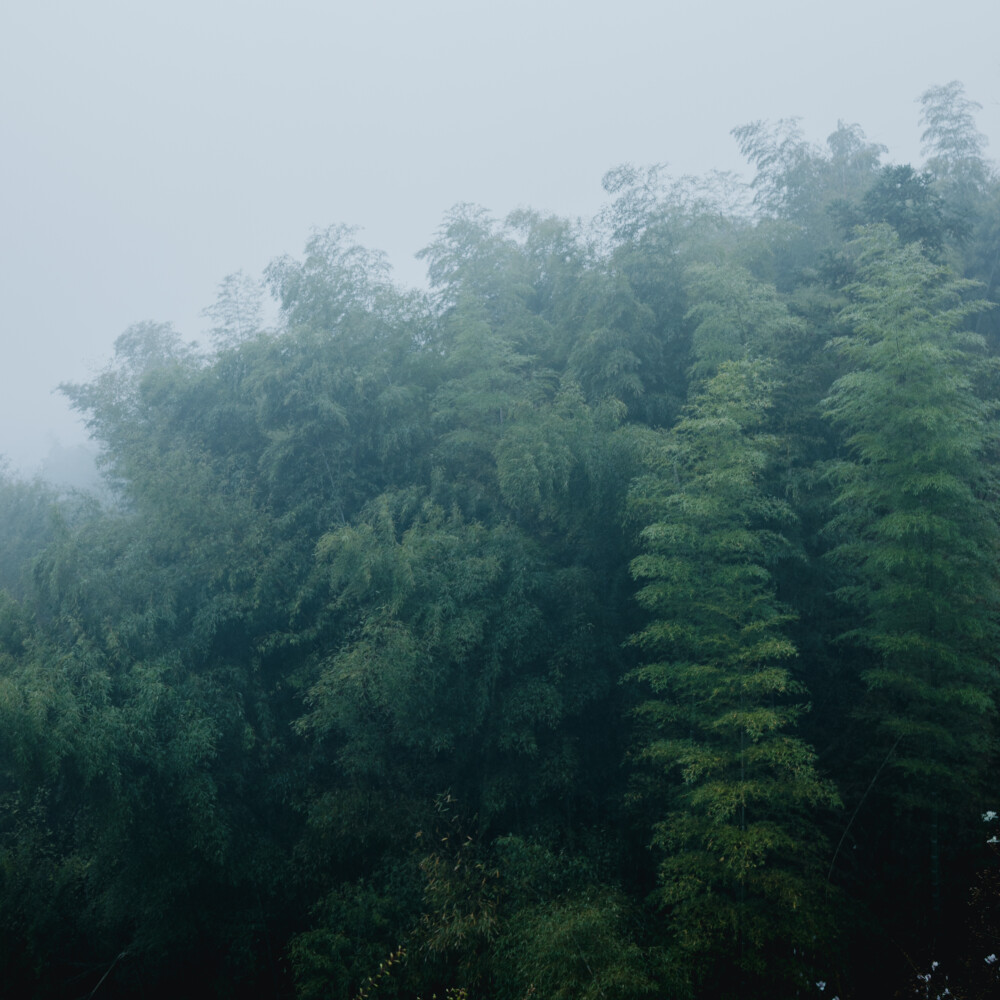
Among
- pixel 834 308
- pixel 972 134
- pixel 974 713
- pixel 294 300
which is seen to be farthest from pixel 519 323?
pixel 972 134

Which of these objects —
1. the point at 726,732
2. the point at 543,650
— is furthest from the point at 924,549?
the point at 543,650

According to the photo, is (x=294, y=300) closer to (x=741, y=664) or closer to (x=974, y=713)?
(x=741, y=664)

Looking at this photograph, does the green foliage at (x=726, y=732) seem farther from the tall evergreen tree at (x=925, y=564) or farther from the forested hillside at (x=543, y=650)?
the tall evergreen tree at (x=925, y=564)

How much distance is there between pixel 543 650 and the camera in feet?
27.1

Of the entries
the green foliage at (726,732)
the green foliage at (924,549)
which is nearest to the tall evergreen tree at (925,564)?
the green foliage at (924,549)

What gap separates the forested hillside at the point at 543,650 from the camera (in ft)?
20.7

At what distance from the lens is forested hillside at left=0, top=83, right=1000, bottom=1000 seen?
6.31 m

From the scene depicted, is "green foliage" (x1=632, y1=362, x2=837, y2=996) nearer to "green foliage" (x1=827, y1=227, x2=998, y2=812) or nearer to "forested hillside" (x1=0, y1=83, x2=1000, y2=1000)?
"forested hillside" (x1=0, y1=83, x2=1000, y2=1000)

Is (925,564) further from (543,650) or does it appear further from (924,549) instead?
(543,650)

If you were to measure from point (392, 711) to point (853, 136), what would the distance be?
17.2 m

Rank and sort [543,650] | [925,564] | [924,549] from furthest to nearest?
[543,650]
[924,549]
[925,564]

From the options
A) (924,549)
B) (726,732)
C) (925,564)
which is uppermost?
(924,549)

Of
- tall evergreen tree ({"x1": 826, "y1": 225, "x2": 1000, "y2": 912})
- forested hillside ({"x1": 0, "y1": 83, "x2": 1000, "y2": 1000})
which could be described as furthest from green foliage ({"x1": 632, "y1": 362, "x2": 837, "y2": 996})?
tall evergreen tree ({"x1": 826, "y1": 225, "x2": 1000, "y2": 912})

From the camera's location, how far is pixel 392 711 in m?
7.98
